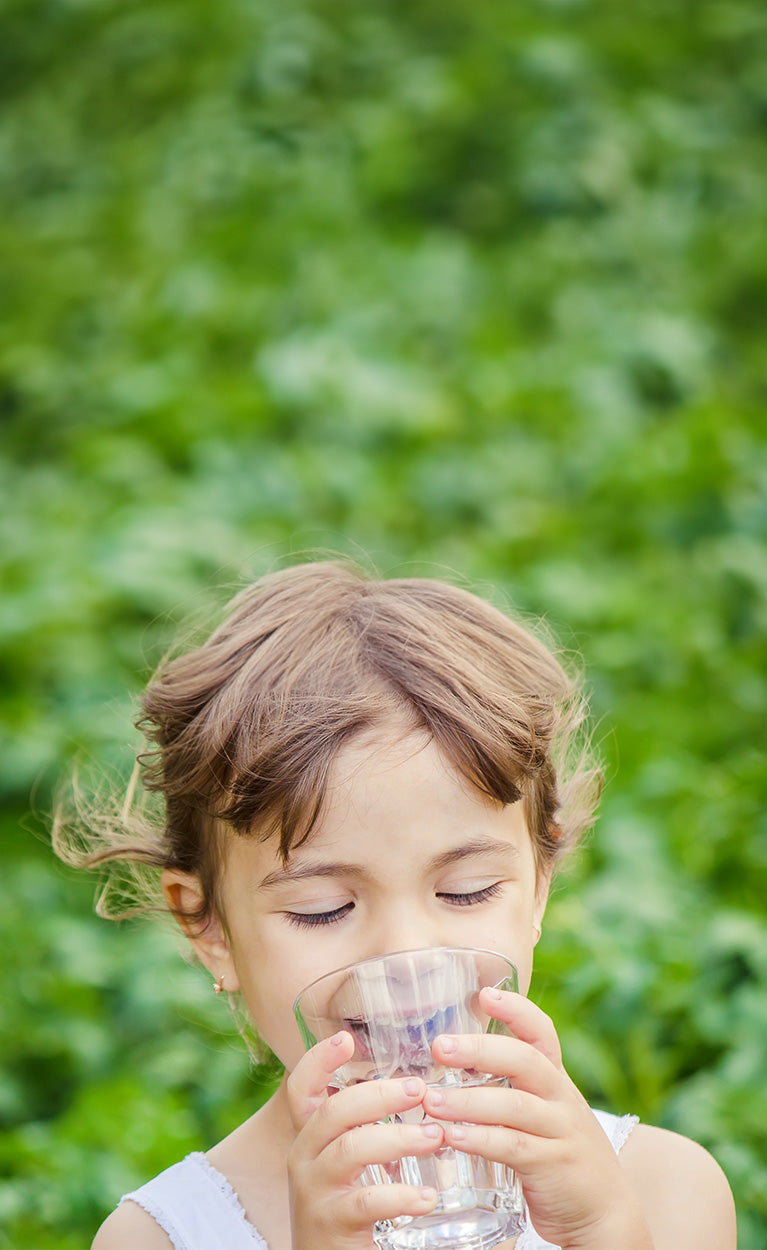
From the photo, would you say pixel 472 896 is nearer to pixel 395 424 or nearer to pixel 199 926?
pixel 199 926

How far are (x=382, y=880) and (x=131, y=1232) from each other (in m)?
0.74

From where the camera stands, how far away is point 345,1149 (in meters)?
1.36

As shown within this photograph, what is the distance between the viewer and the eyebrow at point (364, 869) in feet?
5.25

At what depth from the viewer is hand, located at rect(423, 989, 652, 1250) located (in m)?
1.37

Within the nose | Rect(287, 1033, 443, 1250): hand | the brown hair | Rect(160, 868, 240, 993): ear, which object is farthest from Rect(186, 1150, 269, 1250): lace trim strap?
the nose

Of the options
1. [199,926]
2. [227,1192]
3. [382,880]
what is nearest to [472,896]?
[382,880]

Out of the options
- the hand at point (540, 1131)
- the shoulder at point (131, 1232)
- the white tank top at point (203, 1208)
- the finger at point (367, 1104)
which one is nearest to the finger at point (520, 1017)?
the hand at point (540, 1131)

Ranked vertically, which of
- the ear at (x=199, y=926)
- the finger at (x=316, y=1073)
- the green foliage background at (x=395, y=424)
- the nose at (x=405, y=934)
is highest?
the green foliage background at (x=395, y=424)

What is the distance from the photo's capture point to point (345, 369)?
5.04 meters

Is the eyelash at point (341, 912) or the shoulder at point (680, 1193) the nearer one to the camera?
the eyelash at point (341, 912)

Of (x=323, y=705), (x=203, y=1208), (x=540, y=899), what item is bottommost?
(x=203, y=1208)

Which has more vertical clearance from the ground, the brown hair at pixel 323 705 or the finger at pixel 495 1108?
the brown hair at pixel 323 705

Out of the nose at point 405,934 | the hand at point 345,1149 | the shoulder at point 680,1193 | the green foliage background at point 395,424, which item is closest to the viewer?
the hand at point 345,1149

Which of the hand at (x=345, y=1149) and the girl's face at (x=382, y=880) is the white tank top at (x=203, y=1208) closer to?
the girl's face at (x=382, y=880)
